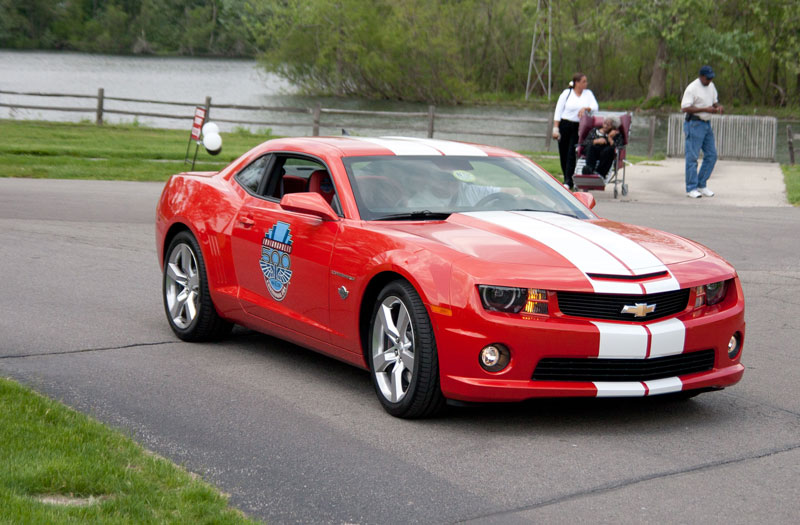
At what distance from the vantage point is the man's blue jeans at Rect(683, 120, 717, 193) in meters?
17.1

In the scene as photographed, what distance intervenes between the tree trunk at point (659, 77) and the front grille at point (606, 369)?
5864 cm

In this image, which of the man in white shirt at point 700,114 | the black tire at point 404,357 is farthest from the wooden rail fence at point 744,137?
the black tire at point 404,357

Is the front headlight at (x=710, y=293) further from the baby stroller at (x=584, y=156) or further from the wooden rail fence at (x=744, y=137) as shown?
the wooden rail fence at (x=744, y=137)

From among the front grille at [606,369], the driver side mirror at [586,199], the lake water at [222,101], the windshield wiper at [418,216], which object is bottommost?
the front grille at [606,369]

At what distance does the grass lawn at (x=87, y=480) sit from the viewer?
3.87 meters

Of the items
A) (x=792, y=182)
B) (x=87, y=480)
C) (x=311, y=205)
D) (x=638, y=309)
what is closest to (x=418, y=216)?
(x=311, y=205)

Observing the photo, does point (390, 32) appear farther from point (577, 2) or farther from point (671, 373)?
point (671, 373)

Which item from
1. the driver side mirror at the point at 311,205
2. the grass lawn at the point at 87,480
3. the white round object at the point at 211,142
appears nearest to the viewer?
the grass lawn at the point at 87,480

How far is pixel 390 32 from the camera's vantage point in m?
64.1

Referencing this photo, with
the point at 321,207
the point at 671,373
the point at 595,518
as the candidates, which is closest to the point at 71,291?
the point at 321,207

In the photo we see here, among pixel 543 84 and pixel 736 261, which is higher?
pixel 543 84

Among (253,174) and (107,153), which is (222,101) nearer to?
(107,153)

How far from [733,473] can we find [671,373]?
765mm

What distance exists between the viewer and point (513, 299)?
5188mm
